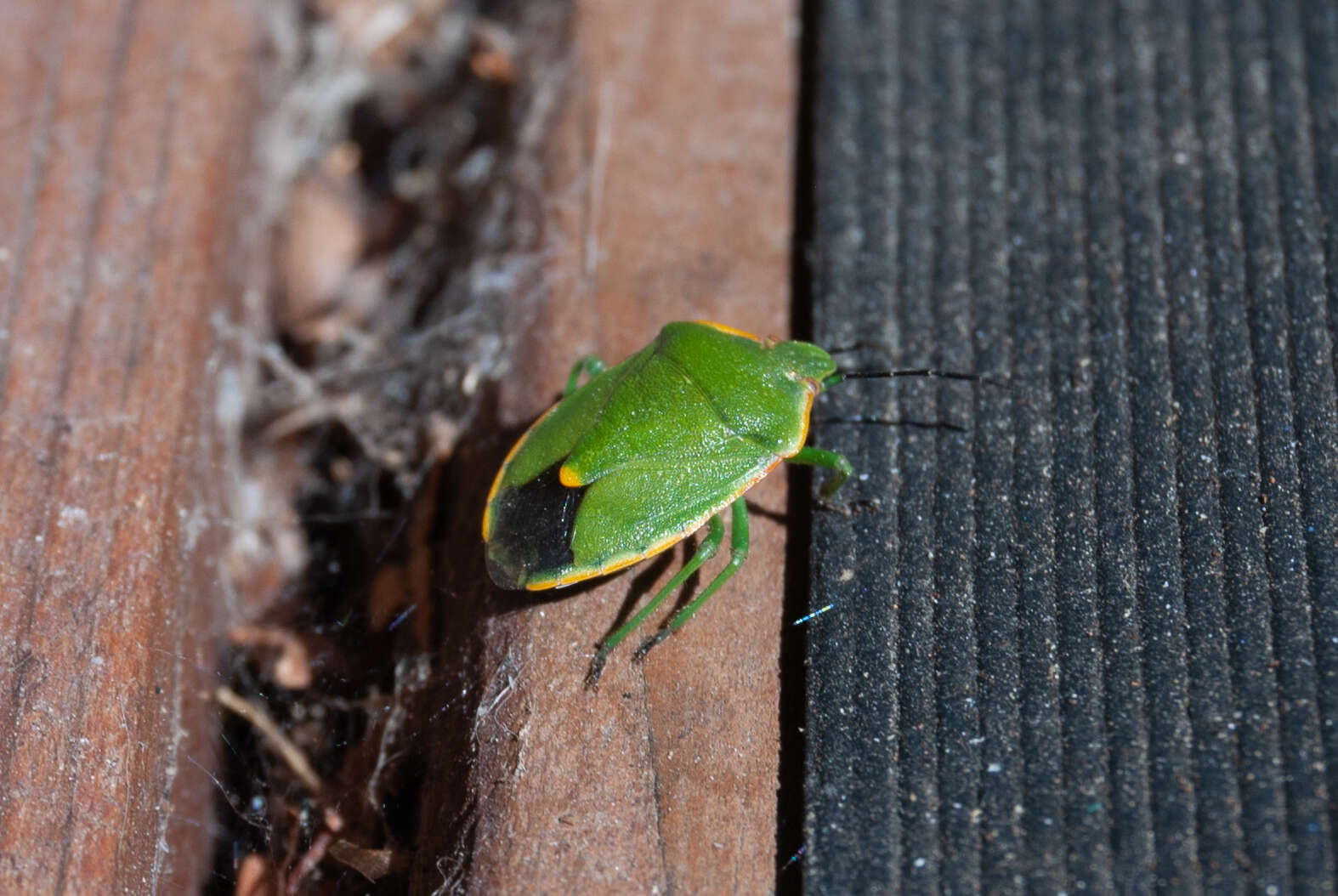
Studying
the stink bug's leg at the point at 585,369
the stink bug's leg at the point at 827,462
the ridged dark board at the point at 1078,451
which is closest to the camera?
the ridged dark board at the point at 1078,451

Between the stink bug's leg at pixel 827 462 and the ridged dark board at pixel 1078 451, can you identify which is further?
the stink bug's leg at pixel 827 462

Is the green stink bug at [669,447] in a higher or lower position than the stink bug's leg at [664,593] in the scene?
higher

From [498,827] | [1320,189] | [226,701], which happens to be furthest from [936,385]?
[226,701]

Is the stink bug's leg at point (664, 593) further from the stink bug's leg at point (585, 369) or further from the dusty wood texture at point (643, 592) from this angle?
the stink bug's leg at point (585, 369)

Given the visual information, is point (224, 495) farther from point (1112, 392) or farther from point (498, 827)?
point (1112, 392)

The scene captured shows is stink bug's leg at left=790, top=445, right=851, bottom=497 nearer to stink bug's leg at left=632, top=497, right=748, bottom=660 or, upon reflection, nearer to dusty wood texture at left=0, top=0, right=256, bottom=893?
stink bug's leg at left=632, top=497, right=748, bottom=660

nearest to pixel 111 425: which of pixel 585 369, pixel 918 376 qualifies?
pixel 585 369

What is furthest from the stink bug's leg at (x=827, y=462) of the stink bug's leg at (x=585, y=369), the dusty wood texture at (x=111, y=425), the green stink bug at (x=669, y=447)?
the dusty wood texture at (x=111, y=425)
